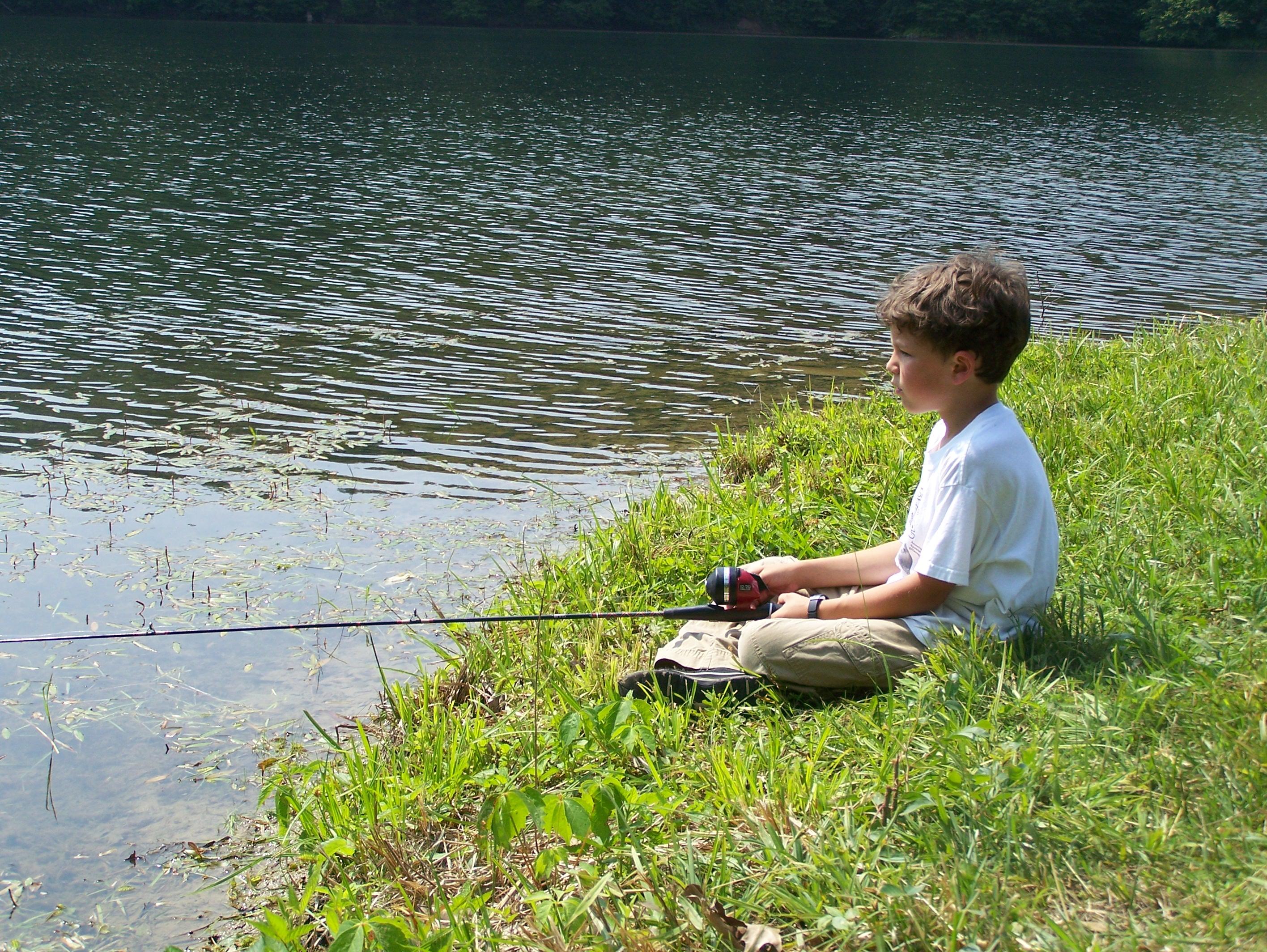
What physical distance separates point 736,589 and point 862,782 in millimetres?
903

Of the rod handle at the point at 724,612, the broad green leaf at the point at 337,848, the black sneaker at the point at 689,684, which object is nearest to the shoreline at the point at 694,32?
the rod handle at the point at 724,612

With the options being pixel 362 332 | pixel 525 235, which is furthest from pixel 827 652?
pixel 525 235

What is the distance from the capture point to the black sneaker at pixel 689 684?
3.24 m

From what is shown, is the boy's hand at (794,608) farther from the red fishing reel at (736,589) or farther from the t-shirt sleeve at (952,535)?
the t-shirt sleeve at (952,535)

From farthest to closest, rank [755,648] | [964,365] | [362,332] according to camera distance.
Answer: [362,332], [755,648], [964,365]

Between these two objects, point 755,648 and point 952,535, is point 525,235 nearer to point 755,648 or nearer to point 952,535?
point 755,648

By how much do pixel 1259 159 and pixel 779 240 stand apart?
13.4 metres

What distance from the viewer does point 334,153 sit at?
20344mm

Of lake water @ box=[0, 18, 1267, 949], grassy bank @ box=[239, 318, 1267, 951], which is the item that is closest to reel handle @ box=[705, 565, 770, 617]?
grassy bank @ box=[239, 318, 1267, 951]

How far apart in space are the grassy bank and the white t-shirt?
98mm

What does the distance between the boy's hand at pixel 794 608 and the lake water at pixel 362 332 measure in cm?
164

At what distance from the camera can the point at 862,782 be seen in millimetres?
2594

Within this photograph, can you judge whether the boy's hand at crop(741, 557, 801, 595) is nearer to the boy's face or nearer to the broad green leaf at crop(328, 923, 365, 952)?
the boy's face

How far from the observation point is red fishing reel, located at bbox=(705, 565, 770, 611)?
3.38 metres
